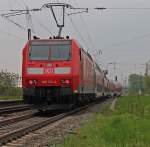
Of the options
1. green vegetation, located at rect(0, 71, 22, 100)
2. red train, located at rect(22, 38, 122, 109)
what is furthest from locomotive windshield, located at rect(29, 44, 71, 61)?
green vegetation, located at rect(0, 71, 22, 100)

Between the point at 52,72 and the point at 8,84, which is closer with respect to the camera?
the point at 52,72

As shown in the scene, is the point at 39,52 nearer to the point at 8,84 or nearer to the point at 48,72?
the point at 48,72

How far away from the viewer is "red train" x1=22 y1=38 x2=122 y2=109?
2189cm

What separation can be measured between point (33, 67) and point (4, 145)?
11742 mm

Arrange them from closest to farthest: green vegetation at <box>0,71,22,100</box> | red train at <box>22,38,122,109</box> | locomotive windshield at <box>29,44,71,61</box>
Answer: red train at <box>22,38,122,109</box> < locomotive windshield at <box>29,44,71,61</box> < green vegetation at <box>0,71,22,100</box>

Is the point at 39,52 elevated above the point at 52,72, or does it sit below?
above

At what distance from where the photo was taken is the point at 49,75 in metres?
22.1

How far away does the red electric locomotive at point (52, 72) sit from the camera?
21891mm

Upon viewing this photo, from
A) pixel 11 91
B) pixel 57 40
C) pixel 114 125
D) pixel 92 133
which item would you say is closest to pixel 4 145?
pixel 92 133

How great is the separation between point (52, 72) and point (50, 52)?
1.10 m

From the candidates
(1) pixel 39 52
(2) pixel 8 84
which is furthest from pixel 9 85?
(1) pixel 39 52

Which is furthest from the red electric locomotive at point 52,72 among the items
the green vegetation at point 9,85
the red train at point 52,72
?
the green vegetation at point 9,85

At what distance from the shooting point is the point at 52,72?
22.1 metres

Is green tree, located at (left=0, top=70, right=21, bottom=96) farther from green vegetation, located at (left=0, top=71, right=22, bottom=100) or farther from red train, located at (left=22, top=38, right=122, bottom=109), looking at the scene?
red train, located at (left=22, top=38, right=122, bottom=109)
